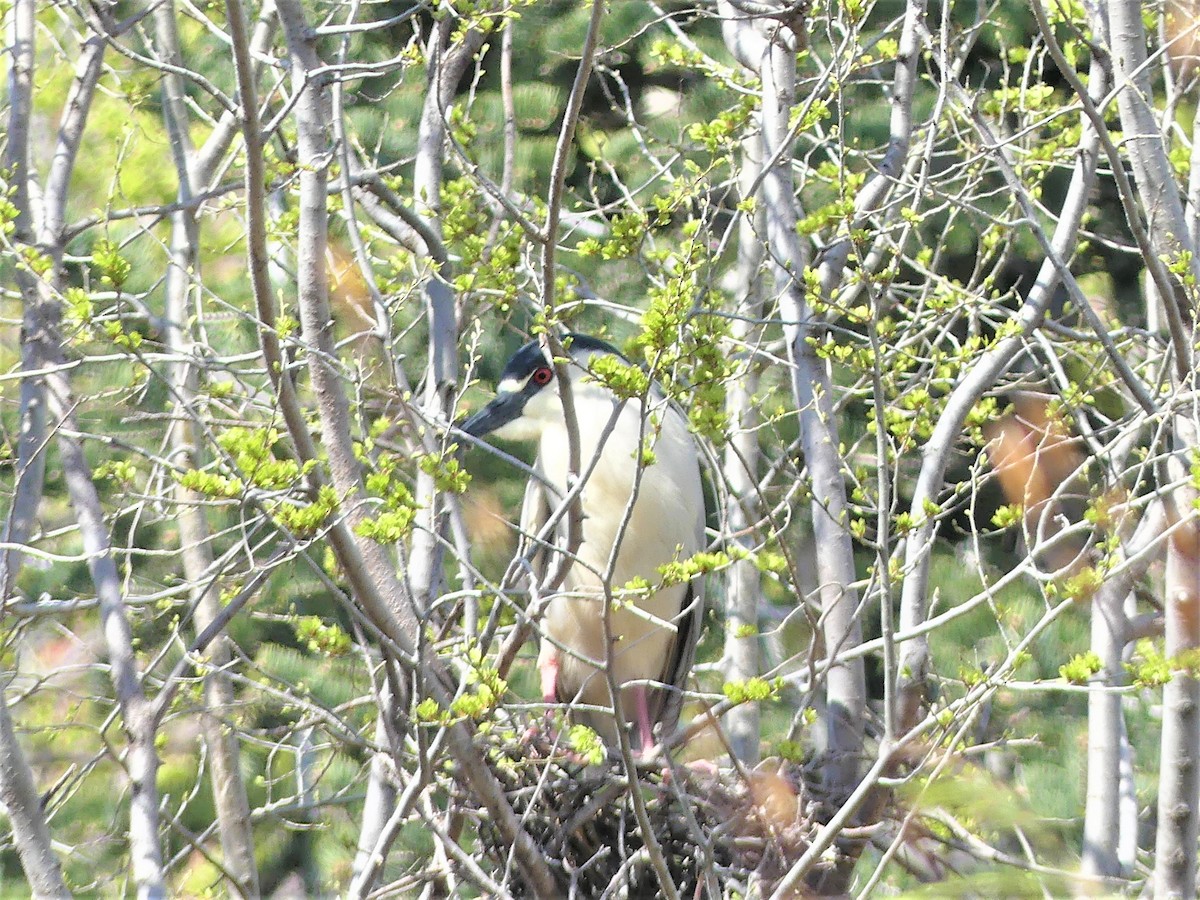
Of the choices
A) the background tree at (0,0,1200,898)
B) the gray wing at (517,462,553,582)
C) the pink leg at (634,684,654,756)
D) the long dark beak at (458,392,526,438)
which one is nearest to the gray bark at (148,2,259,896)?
the background tree at (0,0,1200,898)

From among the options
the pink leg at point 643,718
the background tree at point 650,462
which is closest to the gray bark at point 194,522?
the background tree at point 650,462

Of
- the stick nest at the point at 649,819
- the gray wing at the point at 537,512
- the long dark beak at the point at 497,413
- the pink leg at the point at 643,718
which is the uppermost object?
the long dark beak at the point at 497,413

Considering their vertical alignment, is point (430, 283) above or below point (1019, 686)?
above

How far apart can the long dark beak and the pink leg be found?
832 millimetres

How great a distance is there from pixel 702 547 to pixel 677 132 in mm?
1996

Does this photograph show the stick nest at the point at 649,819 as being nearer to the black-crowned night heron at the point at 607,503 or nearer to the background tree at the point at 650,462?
the background tree at the point at 650,462

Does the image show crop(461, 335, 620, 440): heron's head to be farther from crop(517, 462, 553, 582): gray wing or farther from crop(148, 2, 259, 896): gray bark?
crop(148, 2, 259, 896): gray bark

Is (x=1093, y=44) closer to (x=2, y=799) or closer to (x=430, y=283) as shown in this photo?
(x=430, y=283)

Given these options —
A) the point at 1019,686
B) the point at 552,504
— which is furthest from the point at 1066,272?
the point at 552,504

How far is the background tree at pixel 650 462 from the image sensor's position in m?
2.31

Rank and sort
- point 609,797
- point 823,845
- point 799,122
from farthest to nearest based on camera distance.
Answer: point 609,797
point 799,122
point 823,845

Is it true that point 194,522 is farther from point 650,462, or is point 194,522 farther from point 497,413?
point 650,462

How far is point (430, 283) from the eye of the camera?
350 cm

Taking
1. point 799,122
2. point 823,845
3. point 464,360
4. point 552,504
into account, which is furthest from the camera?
point 464,360
